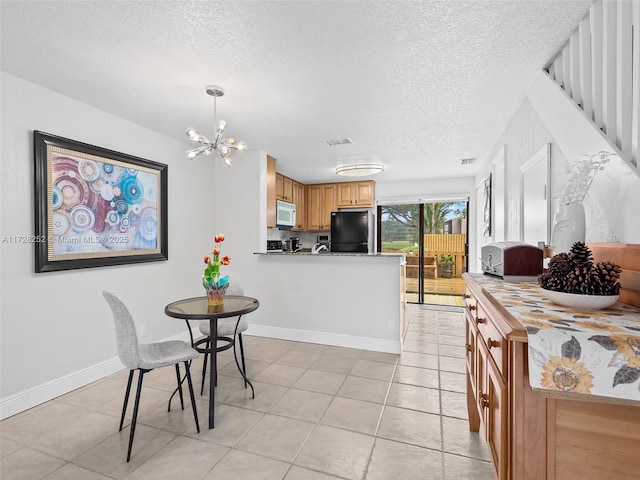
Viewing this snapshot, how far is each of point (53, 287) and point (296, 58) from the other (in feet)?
8.48

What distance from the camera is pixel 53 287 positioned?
243 centimetres

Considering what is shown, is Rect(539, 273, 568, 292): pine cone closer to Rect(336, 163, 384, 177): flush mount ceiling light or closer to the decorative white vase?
the decorative white vase

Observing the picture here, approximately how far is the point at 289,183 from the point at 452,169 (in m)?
2.80

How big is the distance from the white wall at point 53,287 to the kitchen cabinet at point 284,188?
1.93 m

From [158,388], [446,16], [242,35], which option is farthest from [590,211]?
[158,388]

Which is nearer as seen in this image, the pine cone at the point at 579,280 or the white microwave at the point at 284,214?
the pine cone at the point at 579,280

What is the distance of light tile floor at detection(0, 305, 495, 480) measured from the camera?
1653 mm

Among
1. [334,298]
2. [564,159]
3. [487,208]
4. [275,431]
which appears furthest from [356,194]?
[275,431]

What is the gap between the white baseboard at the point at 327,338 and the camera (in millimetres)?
3404

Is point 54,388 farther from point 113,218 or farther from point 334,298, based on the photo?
point 334,298

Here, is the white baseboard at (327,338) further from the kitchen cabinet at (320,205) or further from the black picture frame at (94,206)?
the kitchen cabinet at (320,205)

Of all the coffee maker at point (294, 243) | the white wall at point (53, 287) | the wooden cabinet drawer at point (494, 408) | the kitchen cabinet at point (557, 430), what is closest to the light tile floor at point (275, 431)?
the white wall at point (53, 287)

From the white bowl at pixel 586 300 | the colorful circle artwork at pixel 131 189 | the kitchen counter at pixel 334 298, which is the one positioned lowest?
the kitchen counter at pixel 334 298

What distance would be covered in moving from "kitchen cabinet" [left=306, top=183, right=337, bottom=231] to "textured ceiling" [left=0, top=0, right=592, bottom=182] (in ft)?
9.46
